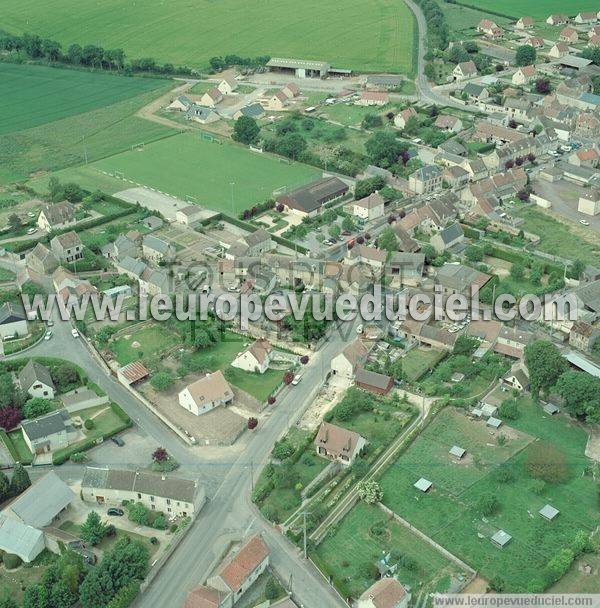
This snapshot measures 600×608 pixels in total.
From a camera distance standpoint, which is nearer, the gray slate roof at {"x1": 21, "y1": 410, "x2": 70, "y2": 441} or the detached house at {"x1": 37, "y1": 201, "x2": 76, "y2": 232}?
the gray slate roof at {"x1": 21, "y1": 410, "x2": 70, "y2": 441}

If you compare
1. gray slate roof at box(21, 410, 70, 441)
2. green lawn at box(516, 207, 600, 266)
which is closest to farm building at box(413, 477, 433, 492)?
gray slate roof at box(21, 410, 70, 441)

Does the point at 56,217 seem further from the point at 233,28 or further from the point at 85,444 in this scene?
the point at 233,28

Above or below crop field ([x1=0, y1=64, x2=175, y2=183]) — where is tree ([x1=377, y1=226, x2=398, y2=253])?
below

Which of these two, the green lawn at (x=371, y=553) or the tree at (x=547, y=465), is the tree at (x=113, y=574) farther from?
the tree at (x=547, y=465)

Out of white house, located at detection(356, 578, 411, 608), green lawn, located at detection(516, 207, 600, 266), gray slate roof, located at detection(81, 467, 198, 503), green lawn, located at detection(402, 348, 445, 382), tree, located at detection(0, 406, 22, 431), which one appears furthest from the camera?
green lawn, located at detection(516, 207, 600, 266)

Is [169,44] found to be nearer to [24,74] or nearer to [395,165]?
[24,74]

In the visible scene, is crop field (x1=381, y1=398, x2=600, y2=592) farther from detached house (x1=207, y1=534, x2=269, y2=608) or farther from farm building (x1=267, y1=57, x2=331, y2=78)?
farm building (x1=267, y1=57, x2=331, y2=78)
